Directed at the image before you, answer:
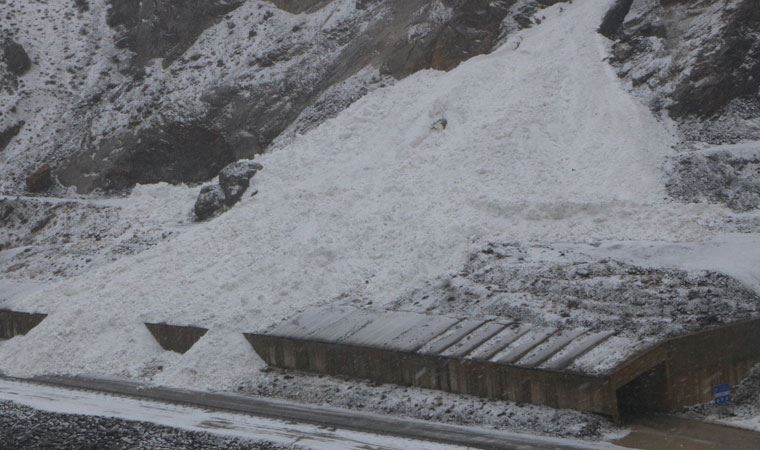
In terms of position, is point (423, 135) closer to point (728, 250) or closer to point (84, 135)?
point (728, 250)

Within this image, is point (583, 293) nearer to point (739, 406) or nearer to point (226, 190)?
point (739, 406)

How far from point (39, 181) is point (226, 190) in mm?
10994

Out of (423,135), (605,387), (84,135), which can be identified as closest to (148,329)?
(423,135)

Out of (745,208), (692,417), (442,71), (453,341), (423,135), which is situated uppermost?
(442,71)

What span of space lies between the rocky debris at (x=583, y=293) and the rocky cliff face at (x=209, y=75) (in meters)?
10.8

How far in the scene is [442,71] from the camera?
2627cm

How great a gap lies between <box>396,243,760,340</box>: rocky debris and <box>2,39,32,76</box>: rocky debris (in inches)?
1065

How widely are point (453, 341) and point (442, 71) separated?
13.2 m

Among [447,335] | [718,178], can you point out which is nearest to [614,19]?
[718,178]

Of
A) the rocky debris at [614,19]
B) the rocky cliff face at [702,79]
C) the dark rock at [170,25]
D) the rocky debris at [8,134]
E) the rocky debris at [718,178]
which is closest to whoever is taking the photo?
the rocky debris at [718,178]

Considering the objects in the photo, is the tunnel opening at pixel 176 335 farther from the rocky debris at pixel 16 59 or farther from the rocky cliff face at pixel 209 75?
the rocky debris at pixel 16 59

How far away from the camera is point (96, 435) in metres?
13.2

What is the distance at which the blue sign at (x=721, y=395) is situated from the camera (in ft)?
43.0

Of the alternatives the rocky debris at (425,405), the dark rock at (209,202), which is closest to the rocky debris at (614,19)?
the dark rock at (209,202)
